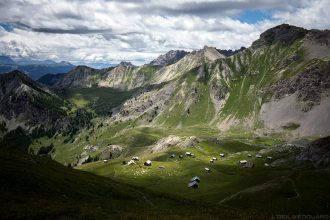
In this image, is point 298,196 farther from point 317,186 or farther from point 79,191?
point 79,191

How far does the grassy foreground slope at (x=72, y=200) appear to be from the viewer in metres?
47.7

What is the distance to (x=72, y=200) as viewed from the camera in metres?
63.1

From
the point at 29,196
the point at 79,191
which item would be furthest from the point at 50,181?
the point at 29,196

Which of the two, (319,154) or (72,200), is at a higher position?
(319,154)

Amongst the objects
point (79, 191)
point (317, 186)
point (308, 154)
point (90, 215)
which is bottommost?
point (90, 215)

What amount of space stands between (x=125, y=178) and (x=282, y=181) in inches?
3839

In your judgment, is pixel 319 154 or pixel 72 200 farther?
pixel 319 154

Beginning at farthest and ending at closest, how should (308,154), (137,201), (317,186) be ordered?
(308,154) < (317,186) < (137,201)

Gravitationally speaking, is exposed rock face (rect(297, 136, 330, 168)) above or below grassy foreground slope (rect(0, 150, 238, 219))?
above

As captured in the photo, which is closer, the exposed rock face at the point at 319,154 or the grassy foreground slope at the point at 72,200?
the grassy foreground slope at the point at 72,200

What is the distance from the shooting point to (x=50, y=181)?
70625mm

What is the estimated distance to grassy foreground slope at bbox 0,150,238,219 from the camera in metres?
47.7

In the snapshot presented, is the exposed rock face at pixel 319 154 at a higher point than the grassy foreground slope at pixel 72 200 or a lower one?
higher

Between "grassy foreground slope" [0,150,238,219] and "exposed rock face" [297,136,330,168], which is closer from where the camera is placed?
"grassy foreground slope" [0,150,238,219]
